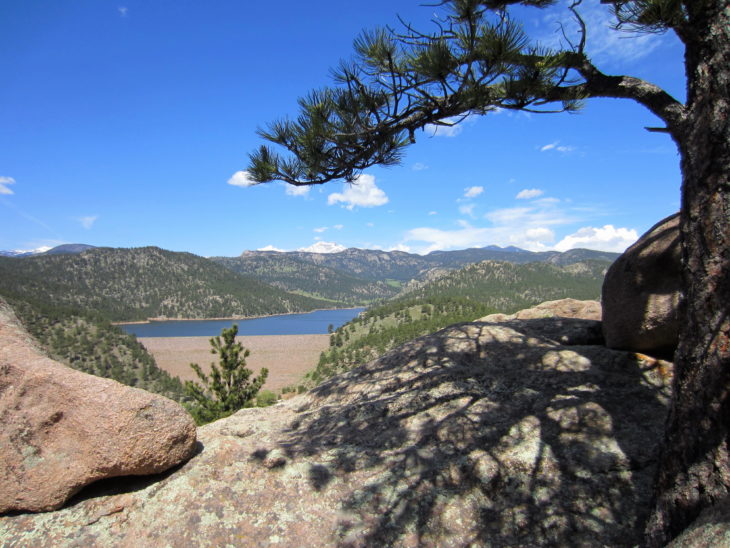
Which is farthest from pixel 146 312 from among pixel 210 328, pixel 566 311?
pixel 566 311

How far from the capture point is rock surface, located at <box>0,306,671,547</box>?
126 inches

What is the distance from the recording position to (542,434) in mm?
4078

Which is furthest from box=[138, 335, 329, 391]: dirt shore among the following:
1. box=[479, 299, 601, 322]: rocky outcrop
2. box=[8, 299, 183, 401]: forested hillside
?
box=[479, 299, 601, 322]: rocky outcrop

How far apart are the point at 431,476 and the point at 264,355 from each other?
9708 centimetres

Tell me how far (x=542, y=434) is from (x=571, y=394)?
945mm

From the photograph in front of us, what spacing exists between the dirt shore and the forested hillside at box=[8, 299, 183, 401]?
750 centimetres

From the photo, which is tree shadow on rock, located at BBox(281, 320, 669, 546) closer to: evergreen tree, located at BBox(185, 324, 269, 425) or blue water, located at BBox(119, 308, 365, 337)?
evergreen tree, located at BBox(185, 324, 269, 425)

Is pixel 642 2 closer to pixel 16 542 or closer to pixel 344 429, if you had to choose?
pixel 344 429

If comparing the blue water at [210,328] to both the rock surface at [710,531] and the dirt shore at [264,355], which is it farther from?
the rock surface at [710,531]

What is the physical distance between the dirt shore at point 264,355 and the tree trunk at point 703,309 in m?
69.2

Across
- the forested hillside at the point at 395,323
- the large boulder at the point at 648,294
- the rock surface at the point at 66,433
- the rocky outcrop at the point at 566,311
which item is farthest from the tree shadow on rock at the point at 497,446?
the forested hillside at the point at 395,323

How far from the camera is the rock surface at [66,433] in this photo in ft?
11.8

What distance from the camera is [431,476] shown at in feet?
12.2

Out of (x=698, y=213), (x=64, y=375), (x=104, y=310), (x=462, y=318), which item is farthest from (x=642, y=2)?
(x=104, y=310)
